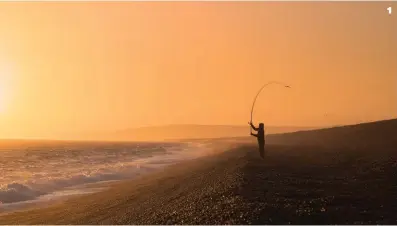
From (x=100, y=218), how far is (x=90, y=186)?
13956mm

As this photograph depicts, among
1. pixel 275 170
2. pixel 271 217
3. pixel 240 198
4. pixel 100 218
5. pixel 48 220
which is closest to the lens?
pixel 271 217

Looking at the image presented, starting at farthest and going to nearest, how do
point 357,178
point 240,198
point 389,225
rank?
point 357,178, point 240,198, point 389,225

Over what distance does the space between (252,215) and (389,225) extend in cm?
317

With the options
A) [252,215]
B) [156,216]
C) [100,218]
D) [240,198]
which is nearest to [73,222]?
[100,218]

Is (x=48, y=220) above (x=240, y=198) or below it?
below

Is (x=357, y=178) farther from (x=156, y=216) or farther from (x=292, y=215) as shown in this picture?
(x=156, y=216)

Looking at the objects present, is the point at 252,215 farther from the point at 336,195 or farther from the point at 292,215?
the point at 336,195

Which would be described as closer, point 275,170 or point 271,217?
point 271,217

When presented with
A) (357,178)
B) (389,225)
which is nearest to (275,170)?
(357,178)

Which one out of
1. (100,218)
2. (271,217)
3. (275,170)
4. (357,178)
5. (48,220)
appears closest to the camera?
(271,217)

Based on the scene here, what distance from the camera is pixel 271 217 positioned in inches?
400

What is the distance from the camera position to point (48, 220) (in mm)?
15578

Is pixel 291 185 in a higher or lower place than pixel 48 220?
higher

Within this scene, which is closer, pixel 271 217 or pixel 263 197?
pixel 271 217
